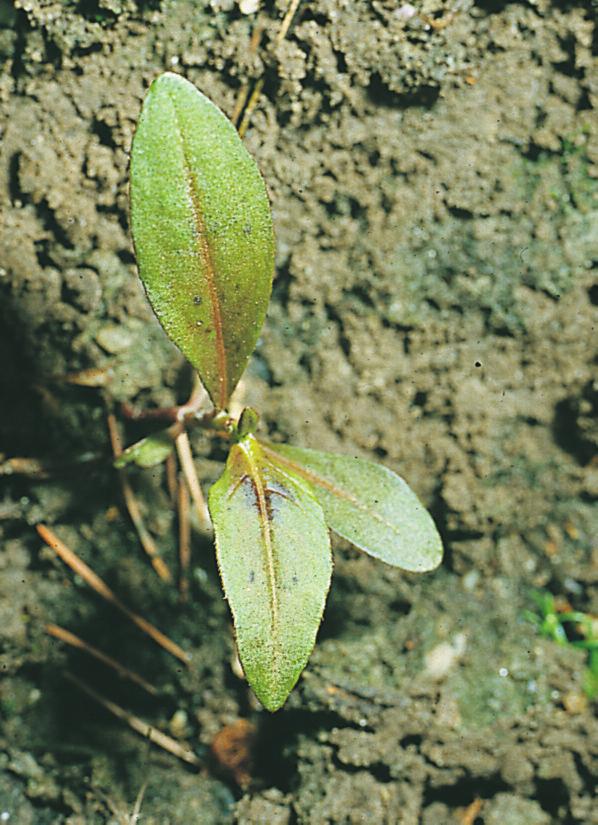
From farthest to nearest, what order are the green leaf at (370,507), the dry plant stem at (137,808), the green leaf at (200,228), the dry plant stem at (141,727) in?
the dry plant stem at (141,727) < the dry plant stem at (137,808) < the green leaf at (370,507) < the green leaf at (200,228)

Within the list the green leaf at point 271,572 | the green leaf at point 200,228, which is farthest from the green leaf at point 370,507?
the green leaf at point 200,228

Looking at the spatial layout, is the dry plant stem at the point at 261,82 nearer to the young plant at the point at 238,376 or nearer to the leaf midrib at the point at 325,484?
the young plant at the point at 238,376

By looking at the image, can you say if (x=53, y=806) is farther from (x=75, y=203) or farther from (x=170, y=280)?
(x=75, y=203)

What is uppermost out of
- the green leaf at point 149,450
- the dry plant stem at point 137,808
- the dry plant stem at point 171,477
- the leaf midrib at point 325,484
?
the leaf midrib at point 325,484

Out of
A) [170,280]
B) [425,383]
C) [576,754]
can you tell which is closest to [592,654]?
[576,754]

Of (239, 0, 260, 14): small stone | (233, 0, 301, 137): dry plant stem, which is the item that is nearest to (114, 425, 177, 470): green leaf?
(233, 0, 301, 137): dry plant stem

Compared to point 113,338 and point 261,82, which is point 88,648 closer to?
point 113,338
